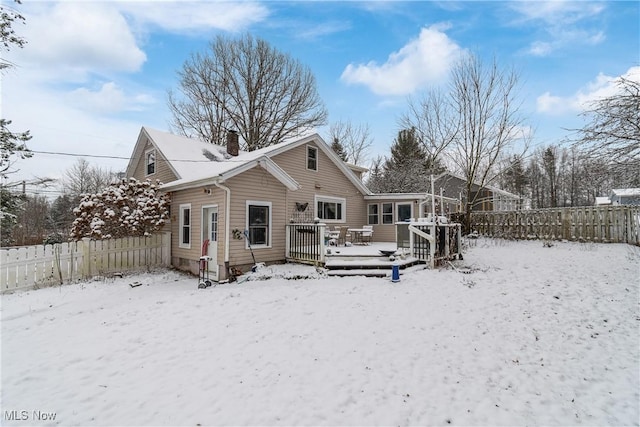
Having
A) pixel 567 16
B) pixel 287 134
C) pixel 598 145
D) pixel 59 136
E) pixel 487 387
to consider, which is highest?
pixel 287 134

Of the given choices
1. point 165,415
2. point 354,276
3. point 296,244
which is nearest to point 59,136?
point 296,244

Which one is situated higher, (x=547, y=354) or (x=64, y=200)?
(x=64, y=200)

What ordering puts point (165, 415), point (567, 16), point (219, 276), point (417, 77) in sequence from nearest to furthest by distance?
point (165, 415) < point (567, 16) < point (219, 276) < point (417, 77)

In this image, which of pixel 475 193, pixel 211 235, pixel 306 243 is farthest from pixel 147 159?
pixel 475 193

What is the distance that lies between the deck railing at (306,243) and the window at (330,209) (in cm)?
347

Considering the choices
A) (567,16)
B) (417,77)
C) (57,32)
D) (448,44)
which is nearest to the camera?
(567,16)

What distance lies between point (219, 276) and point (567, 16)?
1102cm

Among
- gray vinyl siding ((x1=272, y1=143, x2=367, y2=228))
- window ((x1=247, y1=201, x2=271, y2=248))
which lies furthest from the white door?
gray vinyl siding ((x1=272, y1=143, x2=367, y2=228))

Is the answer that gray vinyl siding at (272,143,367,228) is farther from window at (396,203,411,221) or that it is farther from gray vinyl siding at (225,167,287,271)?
window at (396,203,411,221)

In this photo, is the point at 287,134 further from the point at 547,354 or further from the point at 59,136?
the point at 547,354

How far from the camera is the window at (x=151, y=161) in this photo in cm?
1330

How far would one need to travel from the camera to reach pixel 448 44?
13570 millimetres

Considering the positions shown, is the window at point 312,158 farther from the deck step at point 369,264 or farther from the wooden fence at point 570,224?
the wooden fence at point 570,224

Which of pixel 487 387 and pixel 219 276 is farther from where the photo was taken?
pixel 219 276
